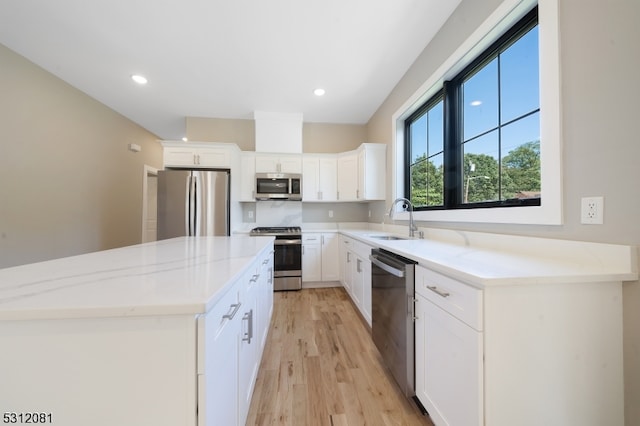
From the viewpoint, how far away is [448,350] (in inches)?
40.9

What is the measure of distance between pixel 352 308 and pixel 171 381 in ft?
7.93

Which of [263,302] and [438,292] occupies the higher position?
[438,292]

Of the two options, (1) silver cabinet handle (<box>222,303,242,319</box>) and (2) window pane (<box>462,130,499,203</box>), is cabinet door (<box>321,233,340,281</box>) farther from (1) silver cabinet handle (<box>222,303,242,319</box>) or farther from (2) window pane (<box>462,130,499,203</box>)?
(1) silver cabinet handle (<box>222,303,242,319</box>)

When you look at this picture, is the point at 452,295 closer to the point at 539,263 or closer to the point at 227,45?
the point at 539,263

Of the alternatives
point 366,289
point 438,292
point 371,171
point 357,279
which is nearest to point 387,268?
point 438,292

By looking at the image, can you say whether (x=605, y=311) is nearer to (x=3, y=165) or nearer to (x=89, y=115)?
(x=3, y=165)

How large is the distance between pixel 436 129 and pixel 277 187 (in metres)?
2.28

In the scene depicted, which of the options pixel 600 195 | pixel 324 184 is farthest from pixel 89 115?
pixel 600 195

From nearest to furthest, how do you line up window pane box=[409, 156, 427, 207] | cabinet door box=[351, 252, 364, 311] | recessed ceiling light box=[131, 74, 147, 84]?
cabinet door box=[351, 252, 364, 311], window pane box=[409, 156, 427, 207], recessed ceiling light box=[131, 74, 147, 84]

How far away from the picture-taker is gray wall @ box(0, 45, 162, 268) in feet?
7.73

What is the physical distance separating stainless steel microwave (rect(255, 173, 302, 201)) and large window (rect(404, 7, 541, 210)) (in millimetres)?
1879

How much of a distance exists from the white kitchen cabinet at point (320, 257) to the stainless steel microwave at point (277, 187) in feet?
2.23

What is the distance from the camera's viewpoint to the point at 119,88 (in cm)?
305

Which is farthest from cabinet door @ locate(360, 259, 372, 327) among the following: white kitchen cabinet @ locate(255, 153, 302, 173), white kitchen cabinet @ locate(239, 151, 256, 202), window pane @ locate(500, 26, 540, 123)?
white kitchen cabinet @ locate(239, 151, 256, 202)
